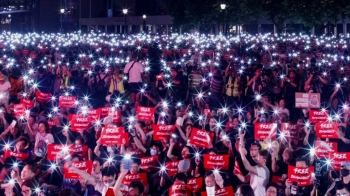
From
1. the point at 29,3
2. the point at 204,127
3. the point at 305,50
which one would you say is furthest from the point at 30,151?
the point at 29,3

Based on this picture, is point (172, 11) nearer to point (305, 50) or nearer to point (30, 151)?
point (305, 50)

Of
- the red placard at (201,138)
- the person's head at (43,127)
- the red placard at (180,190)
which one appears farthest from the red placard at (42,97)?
the red placard at (180,190)

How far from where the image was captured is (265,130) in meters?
12.0

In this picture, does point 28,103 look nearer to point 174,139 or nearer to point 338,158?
point 174,139

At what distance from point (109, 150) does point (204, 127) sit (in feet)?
7.42

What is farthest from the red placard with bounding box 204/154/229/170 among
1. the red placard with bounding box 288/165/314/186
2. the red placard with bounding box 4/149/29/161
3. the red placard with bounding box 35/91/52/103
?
the red placard with bounding box 35/91/52/103

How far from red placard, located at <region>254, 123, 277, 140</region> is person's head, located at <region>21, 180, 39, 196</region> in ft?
14.4

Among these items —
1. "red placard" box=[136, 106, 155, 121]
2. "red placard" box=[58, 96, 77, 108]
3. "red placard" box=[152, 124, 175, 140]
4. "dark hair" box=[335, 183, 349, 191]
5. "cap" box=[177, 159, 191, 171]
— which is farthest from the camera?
"red placard" box=[58, 96, 77, 108]

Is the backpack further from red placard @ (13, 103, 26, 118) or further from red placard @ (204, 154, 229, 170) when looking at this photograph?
red placard @ (204, 154, 229, 170)

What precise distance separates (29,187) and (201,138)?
3.53 meters

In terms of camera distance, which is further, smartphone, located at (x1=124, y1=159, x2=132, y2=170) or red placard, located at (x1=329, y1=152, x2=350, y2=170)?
red placard, located at (x1=329, y1=152, x2=350, y2=170)

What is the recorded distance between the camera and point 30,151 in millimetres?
11250

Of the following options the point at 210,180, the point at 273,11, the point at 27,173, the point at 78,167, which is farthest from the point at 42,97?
the point at 273,11

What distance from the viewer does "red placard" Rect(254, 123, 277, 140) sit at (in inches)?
469
